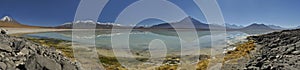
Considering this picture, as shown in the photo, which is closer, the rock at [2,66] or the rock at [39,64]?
the rock at [2,66]

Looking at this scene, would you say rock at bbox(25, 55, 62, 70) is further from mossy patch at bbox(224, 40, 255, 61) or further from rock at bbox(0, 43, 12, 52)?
mossy patch at bbox(224, 40, 255, 61)

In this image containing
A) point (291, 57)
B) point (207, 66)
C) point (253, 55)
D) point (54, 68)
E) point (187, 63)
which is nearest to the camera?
point (54, 68)

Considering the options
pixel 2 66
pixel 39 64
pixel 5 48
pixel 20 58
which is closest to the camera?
pixel 2 66

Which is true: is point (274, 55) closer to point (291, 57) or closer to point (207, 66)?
point (291, 57)

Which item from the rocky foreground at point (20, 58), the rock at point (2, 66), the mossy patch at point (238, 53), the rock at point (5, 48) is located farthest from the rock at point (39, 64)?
the mossy patch at point (238, 53)

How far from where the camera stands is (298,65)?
19.7m

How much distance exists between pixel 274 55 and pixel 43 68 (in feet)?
56.8

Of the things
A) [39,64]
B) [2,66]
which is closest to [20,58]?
[39,64]

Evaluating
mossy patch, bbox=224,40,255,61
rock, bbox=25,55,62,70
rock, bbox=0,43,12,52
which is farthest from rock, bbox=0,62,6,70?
mossy patch, bbox=224,40,255,61

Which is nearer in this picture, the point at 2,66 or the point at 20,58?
the point at 2,66

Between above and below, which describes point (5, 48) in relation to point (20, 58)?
above

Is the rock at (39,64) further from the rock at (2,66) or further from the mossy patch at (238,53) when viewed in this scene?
the mossy patch at (238,53)

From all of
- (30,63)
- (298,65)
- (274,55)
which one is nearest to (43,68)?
(30,63)

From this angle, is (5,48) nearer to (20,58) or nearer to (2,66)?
(20,58)
